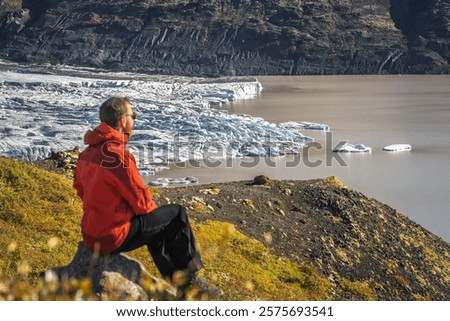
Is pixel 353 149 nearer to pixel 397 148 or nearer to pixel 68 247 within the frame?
pixel 397 148

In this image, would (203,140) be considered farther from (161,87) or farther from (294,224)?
(161,87)

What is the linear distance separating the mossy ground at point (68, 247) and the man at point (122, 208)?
1082mm

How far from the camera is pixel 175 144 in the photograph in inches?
913

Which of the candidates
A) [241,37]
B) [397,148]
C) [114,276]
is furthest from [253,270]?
[241,37]

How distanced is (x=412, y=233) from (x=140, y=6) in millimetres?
95744

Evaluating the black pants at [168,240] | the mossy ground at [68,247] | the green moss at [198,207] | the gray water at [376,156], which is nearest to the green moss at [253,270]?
the mossy ground at [68,247]

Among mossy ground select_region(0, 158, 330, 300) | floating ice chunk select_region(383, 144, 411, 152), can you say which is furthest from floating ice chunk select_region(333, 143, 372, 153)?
mossy ground select_region(0, 158, 330, 300)

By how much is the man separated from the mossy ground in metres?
1.08

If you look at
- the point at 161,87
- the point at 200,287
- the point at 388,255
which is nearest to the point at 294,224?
the point at 388,255

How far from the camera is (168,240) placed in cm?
397

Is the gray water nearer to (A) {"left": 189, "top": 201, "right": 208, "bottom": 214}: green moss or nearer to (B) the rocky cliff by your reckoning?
(A) {"left": 189, "top": 201, "right": 208, "bottom": 214}: green moss

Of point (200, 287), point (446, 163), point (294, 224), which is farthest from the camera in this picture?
point (446, 163)

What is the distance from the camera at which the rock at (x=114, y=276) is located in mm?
3799

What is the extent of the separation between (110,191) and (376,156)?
792 inches
